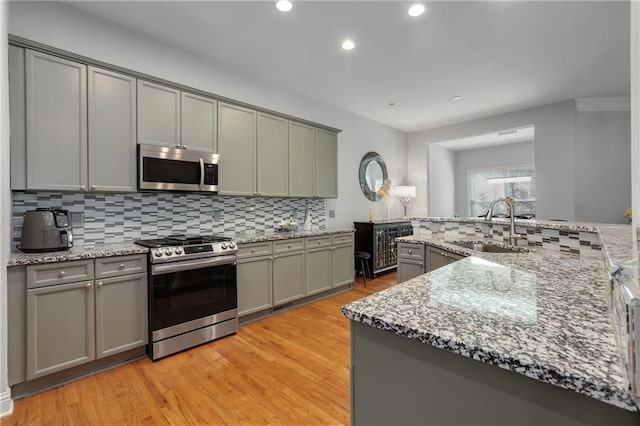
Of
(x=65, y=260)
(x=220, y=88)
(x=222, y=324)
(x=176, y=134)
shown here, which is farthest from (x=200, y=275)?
(x=220, y=88)

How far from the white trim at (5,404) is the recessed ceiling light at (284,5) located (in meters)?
3.15

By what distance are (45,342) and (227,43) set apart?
2.82 m

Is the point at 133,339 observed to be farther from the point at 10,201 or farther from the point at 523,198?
the point at 523,198

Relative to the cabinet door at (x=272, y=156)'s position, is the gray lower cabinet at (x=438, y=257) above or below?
below

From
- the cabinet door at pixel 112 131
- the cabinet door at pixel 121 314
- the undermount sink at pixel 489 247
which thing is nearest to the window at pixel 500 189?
the undermount sink at pixel 489 247

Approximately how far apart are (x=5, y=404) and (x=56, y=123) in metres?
1.81

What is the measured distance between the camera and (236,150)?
124 inches

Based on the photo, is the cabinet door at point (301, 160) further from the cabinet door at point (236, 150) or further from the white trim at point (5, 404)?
the white trim at point (5, 404)

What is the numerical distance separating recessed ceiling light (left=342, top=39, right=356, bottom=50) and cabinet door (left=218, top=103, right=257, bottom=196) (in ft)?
3.88

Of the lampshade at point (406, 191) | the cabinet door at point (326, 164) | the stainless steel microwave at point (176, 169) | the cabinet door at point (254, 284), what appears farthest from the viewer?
the lampshade at point (406, 191)

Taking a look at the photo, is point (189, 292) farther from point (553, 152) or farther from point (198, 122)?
point (553, 152)

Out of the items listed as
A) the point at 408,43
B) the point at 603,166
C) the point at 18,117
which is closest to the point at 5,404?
the point at 18,117

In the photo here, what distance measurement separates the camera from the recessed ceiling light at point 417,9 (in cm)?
A: 234

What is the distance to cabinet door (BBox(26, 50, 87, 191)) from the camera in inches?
80.3
